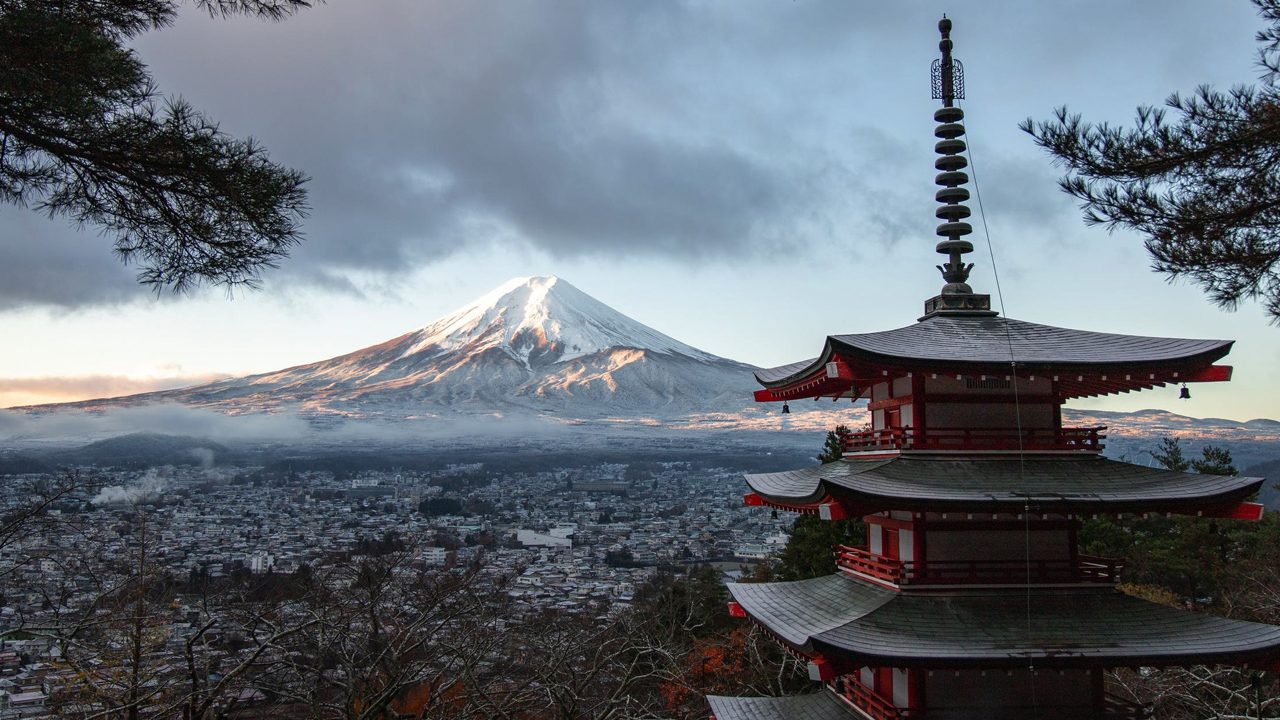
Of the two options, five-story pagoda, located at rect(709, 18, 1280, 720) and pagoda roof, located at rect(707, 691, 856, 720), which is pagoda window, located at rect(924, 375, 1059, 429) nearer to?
five-story pagoda, located at rect(709, 18, 1280, 720)

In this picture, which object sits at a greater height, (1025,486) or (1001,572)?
(1025,486)

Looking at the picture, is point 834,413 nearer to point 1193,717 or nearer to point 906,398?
point 1193,717

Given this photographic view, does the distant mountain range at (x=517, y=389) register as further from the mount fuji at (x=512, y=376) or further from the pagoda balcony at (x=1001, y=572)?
the pagoda balcony at (x=1001, y=572)

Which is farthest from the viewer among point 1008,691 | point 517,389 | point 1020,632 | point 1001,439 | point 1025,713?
point 517,389

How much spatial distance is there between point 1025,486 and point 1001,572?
0.96 metres

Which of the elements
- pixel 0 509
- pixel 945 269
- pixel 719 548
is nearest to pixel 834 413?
pixel 719 548

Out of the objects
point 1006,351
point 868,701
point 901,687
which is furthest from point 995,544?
point 868,701

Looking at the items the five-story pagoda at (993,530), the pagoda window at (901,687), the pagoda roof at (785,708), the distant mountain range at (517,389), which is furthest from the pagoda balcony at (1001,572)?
the distant mountain range at (517,389)

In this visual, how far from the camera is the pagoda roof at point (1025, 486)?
8.52 m

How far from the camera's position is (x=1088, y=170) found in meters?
6.94

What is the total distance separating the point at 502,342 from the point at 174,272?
111 m

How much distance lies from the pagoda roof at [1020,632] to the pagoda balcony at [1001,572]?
12 centimetres

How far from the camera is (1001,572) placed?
9102 mm

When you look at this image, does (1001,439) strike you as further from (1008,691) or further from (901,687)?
(901,687)
